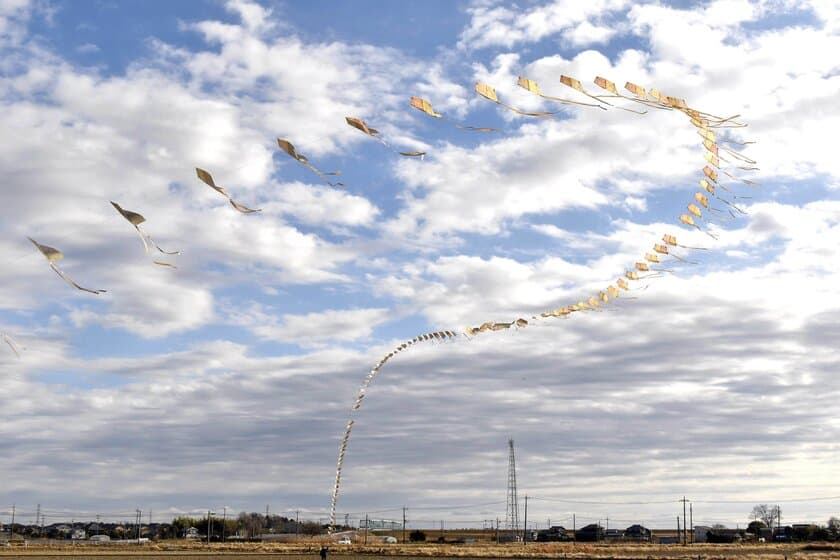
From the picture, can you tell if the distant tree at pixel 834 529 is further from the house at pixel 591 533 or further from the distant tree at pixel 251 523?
the distant tree at pixel 251 523

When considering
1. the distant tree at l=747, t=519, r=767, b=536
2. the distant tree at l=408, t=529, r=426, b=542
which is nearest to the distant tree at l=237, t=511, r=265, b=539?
the distant tree at l=408, t=529, r=426, b=542

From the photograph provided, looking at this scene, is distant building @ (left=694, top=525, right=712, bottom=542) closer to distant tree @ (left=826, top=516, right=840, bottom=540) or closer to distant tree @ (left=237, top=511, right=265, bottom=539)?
distant tree @ (left=826, top=516, right=840, bottom=540)

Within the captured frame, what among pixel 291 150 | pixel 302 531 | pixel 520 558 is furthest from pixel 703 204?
pixel 302 531

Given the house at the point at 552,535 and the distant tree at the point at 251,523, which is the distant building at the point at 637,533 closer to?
the house at the point at 552,535

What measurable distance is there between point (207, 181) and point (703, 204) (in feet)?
36.8

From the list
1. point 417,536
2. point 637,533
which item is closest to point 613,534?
point 637,533

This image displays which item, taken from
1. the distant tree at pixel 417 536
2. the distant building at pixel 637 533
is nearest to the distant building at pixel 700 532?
the distant building at pixel 637 533

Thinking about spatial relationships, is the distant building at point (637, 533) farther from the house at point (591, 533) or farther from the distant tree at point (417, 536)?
the distant tree at point (417, 536)

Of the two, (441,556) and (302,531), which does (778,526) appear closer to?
(302,531)

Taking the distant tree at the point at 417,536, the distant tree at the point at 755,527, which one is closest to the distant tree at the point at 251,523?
the distant tree at the point at 417,536

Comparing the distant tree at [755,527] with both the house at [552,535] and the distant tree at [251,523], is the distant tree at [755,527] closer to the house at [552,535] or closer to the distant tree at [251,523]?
the house at [552,535]

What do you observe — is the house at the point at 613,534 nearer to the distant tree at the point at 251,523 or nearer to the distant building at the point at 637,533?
the distant building at the point at 637,533

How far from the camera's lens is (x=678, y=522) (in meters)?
150

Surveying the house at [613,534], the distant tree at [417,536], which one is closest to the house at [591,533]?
the house at [613,534]
